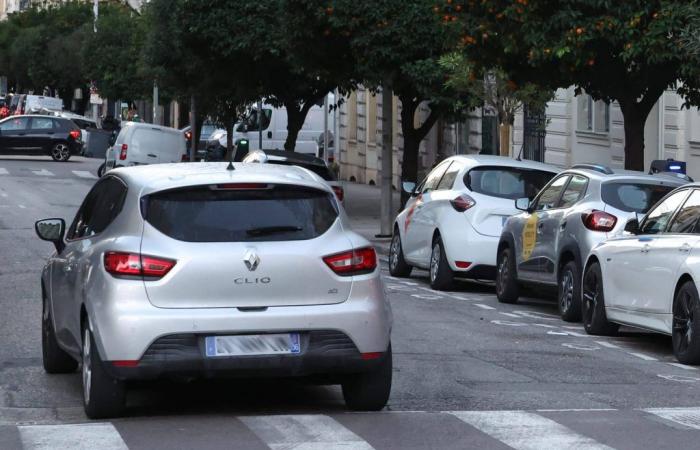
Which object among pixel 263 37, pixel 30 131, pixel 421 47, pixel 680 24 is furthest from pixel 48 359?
pixel 30 131

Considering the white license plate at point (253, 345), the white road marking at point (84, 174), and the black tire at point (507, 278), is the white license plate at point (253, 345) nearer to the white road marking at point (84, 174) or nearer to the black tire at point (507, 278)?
the black tire at point (507, 278)

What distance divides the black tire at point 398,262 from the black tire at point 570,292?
16.9ft

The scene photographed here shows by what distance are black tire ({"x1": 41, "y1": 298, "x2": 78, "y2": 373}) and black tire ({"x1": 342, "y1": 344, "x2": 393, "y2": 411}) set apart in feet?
7.94

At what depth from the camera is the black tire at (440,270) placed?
758 inches

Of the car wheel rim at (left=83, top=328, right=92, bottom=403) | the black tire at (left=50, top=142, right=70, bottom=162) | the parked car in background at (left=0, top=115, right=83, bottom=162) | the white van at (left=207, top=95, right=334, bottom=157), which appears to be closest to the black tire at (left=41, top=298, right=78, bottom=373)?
the car wheel rim at (left=83, top=328, right=92, bottom=403)

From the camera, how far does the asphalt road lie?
867 cm

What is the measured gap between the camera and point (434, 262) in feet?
64.4

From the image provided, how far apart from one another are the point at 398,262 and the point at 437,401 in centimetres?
1129

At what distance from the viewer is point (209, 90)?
132 ft

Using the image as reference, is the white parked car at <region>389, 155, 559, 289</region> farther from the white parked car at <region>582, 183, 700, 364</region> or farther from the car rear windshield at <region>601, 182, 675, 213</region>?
the white parked car at <region>582, 183, 700, 364</region>

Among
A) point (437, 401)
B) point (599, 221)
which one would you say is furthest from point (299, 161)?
point (437, 401)

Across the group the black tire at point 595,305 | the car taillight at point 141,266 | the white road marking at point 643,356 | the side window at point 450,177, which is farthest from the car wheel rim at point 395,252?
the car taillight at point 141,266

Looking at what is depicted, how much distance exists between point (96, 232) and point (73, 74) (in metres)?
80.1

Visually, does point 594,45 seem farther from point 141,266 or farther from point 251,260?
point 141,266
